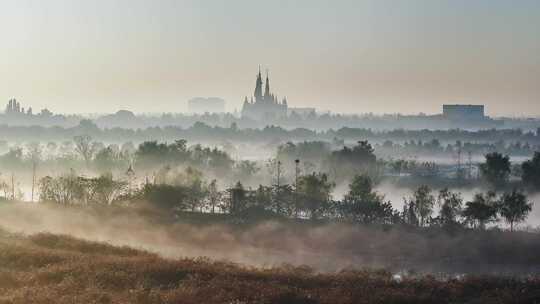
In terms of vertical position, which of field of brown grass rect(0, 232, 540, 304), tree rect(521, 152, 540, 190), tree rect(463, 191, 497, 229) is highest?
tree rect(521, 152, 540, 190)

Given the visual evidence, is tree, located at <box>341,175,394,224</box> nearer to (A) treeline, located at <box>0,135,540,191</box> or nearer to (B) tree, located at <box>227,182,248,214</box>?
(B) tree, located at <box>227,182,248,214</box>

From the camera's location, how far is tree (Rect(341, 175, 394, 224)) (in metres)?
63.2

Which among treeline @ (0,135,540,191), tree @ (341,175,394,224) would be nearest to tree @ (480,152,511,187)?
treeline @ (0,135,540,191)

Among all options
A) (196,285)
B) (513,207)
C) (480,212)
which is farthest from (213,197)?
(196,285)

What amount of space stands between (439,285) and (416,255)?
93.1 feet

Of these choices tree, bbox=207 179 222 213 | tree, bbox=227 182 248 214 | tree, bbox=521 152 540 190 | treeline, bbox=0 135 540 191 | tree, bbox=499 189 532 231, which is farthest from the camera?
treeline, bbox=0 135 540 191

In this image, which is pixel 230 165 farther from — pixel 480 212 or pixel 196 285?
pixel 196 285

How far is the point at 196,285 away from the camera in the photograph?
25375 mm

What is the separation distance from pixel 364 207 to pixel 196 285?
40.2 meters

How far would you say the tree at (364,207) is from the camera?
207ft

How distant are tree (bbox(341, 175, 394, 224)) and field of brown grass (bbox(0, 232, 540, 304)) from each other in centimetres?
3420

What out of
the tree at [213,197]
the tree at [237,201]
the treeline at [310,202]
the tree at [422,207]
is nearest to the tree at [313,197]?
the treeline at [310,202]

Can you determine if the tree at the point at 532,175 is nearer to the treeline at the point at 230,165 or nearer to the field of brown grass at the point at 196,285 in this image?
the treeline at the point at 230,165

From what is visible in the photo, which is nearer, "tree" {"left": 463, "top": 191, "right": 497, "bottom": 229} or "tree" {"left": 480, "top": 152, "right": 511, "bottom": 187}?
"tree" {"left": 463, "top": 191, "right": 497, "bottom": 229}
